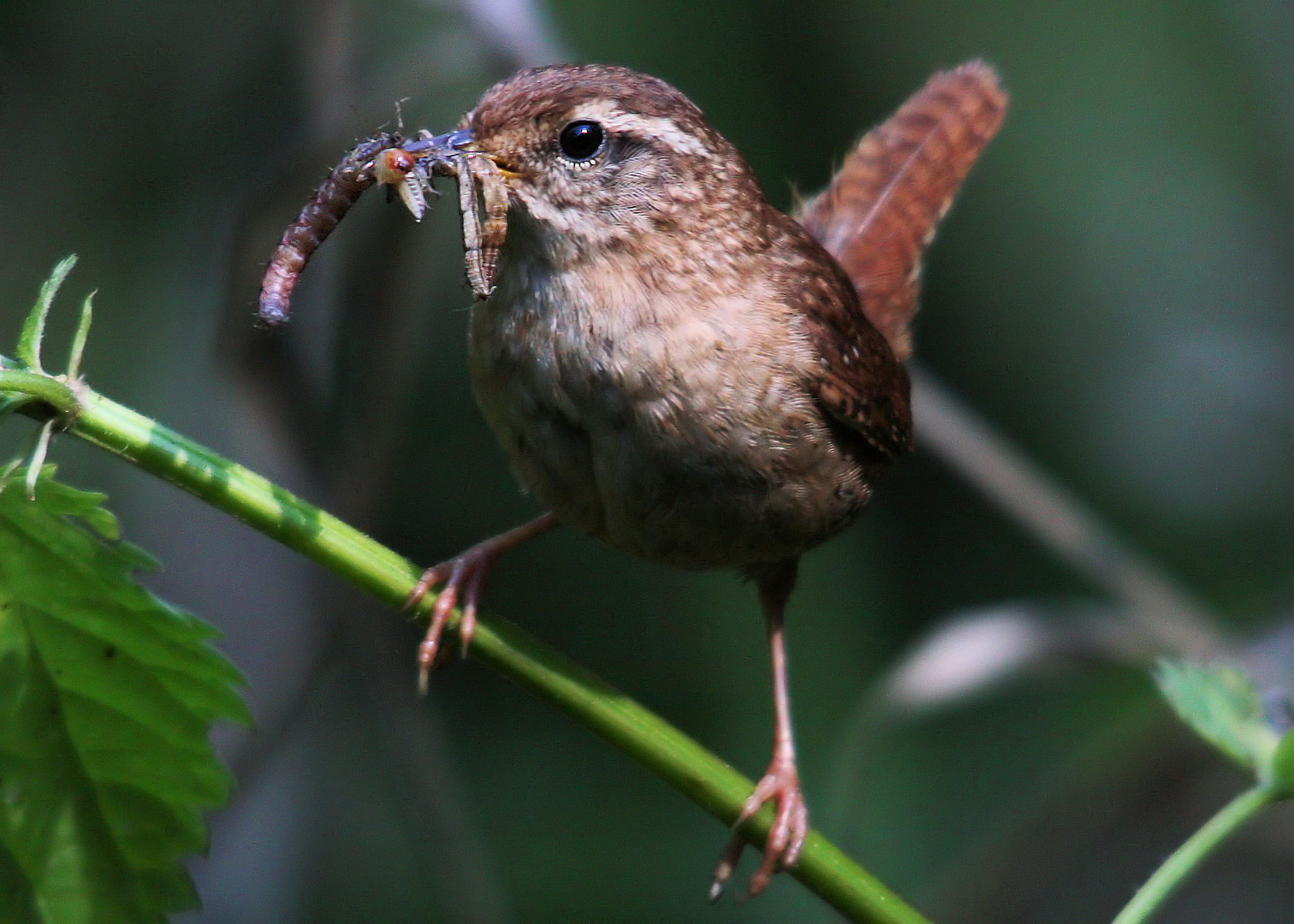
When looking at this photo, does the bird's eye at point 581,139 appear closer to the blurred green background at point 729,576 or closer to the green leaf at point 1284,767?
the blurred green background at point 729,576

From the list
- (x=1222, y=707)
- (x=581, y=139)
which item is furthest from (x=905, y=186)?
(x=1222, y=707)

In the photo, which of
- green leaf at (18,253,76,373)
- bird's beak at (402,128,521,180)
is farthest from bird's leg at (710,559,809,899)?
green leaf at (18,253,76,373)

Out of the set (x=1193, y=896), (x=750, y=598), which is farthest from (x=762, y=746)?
(x=1193, y=896)

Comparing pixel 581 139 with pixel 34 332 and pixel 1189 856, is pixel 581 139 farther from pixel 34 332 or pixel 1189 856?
pixel 1189 856

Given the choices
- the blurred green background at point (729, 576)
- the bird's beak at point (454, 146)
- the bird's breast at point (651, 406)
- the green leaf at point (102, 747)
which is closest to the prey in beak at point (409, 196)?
the bird's beak at point (454, 146)

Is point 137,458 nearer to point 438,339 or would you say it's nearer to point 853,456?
point 853,456

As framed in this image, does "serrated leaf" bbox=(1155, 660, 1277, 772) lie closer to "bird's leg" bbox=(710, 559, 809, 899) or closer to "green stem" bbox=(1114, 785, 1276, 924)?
"green stem" bbox=(1114, 785, 1276, 924)
